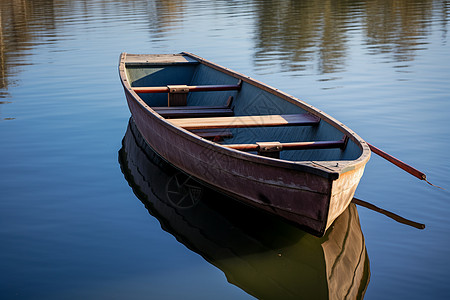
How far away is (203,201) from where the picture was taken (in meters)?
6.73

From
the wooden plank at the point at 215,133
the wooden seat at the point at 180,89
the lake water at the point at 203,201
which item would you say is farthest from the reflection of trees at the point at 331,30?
the wooden plank at the point at 215,133

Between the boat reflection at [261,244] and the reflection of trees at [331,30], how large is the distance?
27.4ft

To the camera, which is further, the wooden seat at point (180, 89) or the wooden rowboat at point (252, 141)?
the wooden seat at point (180, 89)

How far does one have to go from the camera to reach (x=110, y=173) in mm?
7859

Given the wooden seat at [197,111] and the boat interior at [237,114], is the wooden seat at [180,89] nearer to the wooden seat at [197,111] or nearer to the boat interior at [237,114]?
the boat interior at [237,114]

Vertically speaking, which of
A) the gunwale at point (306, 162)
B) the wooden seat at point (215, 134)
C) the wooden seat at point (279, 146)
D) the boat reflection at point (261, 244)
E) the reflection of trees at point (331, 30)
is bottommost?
the boat reflection at point (261, 244)

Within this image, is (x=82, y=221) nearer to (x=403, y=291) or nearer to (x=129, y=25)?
(x=403, y=291)

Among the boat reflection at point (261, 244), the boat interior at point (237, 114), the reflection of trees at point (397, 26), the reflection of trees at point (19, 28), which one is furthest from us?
the reflection of trees at point (397, 26)

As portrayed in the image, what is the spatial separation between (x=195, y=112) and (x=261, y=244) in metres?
3.50

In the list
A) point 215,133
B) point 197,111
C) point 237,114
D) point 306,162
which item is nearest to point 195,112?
point 197,111

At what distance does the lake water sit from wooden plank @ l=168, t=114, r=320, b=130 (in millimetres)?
847

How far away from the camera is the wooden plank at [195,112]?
8.62 metres

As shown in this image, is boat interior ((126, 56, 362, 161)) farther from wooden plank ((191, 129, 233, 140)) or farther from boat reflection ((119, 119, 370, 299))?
boat reflection ((119, 119, 370, 299))

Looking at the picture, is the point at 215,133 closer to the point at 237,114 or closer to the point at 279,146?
the point at 237,114
